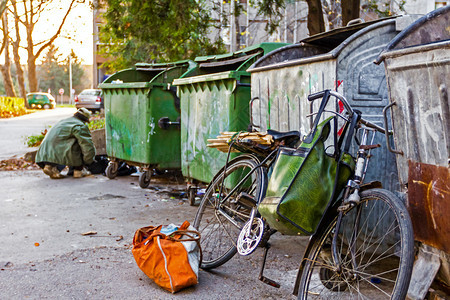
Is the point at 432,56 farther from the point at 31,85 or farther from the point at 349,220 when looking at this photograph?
the point at 31,85

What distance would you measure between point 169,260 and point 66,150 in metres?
5.81

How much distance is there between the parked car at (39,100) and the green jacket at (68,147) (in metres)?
35.3

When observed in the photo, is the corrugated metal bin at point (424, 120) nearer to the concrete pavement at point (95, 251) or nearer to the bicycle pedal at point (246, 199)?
the bicycle pedal at point (246, 199)

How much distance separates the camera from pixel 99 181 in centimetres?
896

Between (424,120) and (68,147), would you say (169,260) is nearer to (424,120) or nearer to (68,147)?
(424,120)

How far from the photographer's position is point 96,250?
4.82 meters

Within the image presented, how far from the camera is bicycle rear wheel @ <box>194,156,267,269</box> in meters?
3.95

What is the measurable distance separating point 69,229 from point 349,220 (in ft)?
11.1

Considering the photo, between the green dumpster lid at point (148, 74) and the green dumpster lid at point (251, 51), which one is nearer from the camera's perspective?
the green dumpster lid at point (251, 51)

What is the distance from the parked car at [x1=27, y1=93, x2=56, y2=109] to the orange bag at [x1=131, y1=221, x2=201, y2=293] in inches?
1624

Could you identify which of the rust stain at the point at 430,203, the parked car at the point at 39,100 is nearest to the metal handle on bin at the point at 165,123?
the rust stain at the point at 430,203

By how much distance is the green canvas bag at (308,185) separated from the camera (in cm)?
305

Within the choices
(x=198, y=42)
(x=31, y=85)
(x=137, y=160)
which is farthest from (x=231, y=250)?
(x=31, y=85)

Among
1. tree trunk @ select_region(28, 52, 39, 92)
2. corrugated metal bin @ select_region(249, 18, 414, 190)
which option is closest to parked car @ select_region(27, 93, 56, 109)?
tree trunk @ select_region(28, 52, 39, 92)
